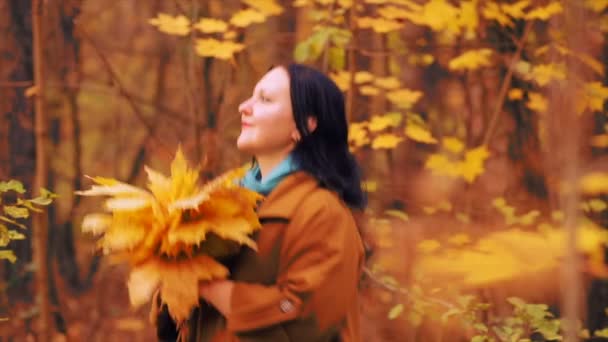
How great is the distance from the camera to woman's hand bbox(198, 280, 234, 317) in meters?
1.96

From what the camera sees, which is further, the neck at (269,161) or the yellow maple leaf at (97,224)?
the neck at (269,161)

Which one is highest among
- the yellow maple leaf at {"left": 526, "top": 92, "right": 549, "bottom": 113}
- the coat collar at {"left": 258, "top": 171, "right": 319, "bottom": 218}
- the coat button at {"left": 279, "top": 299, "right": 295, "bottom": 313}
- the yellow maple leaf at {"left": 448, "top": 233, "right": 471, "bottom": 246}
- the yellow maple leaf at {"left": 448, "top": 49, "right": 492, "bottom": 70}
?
the yellow maple leaf at {"left": 448, "top": 49, "right": 492, "bottom": 70}

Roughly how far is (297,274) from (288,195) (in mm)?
217

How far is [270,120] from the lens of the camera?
6.96ft

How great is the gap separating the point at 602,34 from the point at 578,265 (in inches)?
134

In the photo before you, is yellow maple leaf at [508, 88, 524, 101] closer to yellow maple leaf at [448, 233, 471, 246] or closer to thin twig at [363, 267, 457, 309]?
yellow maple leaf at [448, 233, 471, 246]

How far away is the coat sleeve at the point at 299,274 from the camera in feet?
6.23

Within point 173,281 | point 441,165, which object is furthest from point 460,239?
point 173,281

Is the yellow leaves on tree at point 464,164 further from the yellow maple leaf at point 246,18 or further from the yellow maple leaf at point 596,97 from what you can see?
the yellow maple leaf at point 246,18

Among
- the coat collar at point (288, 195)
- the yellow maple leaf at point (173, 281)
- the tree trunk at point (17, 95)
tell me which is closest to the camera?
the yellow maple leaf at point (173, 281)

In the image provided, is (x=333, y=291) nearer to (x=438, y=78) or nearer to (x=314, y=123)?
(x=314, y=123)

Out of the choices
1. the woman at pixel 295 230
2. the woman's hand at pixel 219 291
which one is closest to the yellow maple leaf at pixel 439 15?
the woman at pixel 295 230

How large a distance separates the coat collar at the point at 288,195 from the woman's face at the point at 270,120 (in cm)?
10

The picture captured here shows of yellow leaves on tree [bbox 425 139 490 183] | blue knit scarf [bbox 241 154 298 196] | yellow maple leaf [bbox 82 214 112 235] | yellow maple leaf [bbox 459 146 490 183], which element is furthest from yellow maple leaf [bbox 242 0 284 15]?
yellow maple leaf [bbox 82 214 112 235]
